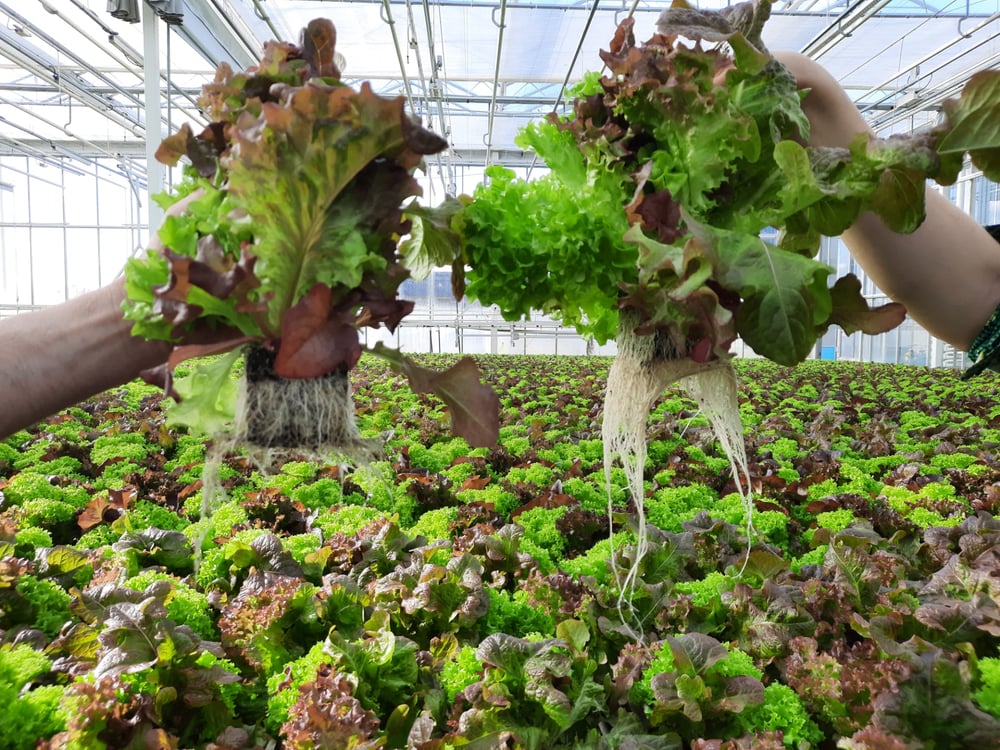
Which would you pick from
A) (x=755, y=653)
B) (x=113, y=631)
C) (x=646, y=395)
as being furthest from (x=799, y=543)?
(x=113, y=631)

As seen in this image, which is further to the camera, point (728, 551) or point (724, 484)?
point (724, 484)

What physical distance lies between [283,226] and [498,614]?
1.49m

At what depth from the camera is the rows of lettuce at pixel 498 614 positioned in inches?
60.3

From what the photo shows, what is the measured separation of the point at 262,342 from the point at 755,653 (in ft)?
4.92

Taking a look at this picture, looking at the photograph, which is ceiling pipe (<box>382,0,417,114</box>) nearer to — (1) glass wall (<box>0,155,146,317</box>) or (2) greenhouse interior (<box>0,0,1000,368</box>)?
(2) greenhouse interior (<box>0,0,1000,368</box>)

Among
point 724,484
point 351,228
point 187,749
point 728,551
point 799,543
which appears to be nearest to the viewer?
point 351,228

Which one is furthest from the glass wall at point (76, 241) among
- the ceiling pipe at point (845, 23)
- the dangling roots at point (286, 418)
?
the dangling roots at point (286, 418)

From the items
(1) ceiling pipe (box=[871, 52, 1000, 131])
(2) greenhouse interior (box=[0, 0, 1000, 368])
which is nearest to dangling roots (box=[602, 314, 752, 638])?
(2) greenhouse interior (box=[0, 0, 1000, 368])

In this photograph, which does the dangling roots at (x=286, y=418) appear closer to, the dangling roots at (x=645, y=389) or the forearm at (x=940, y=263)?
the dangling roots at (x=645, y=389)

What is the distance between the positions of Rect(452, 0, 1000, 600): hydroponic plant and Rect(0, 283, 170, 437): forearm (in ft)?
2.05

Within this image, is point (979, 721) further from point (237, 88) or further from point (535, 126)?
point (237, 88)

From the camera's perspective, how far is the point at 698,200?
1.12 metres

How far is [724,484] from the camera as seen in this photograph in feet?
11.5

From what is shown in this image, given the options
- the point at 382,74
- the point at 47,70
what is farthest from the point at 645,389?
the point at 47,70
